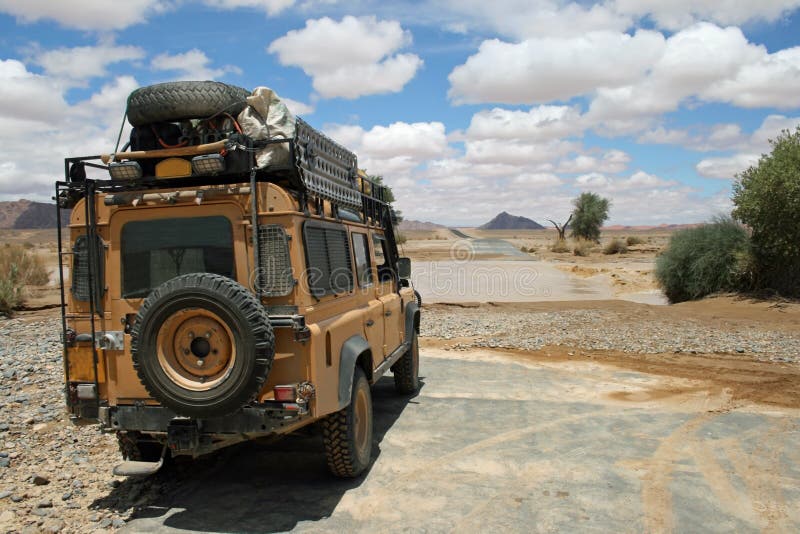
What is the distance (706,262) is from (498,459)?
56.2 feet

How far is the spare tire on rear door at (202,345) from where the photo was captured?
3.95 meters

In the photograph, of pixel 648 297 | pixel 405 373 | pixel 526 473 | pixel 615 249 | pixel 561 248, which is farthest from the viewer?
pixel 561 248

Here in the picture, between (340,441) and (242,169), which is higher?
(242,169)

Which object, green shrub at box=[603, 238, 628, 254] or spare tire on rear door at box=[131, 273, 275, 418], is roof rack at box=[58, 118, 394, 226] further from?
green shrub at box=[603, 238, 628, 254]

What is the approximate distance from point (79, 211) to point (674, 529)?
4.87m

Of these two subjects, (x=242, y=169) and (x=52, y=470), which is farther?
(x=52, y=470)

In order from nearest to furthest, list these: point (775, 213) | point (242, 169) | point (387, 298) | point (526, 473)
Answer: point (242, 169) < point (526, 473) < point (387, 298) < point (775, 213)

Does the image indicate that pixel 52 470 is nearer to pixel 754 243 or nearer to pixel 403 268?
pixel 403 268

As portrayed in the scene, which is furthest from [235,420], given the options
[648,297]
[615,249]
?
[615,249]

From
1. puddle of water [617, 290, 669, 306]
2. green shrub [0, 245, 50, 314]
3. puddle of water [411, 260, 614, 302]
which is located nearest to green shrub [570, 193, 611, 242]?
puddle of water [411, 260, 614, 302]

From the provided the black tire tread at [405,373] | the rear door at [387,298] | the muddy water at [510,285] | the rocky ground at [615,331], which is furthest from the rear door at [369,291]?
the muddy water at [510,285]

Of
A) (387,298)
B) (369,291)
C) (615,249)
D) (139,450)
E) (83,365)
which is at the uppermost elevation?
(615,249)

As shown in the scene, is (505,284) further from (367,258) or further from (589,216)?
(589,216)

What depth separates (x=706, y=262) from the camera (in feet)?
65.7
